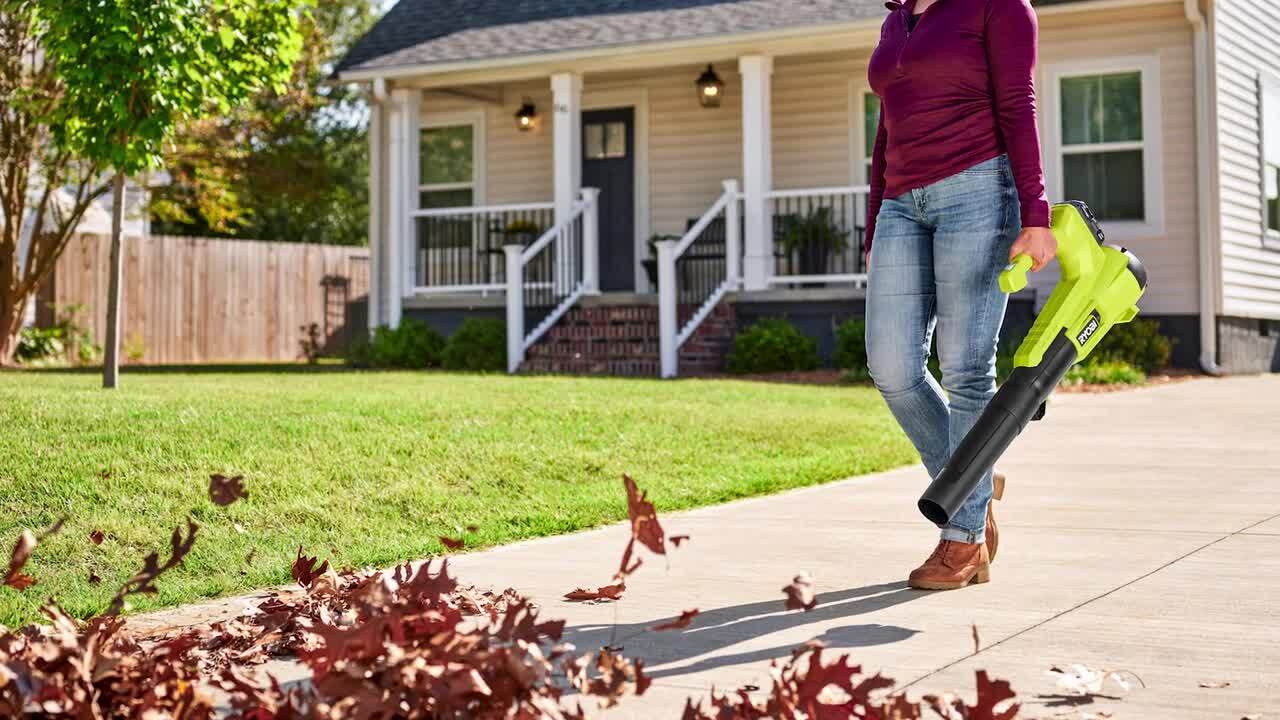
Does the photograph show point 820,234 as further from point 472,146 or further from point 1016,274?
point 1016,274

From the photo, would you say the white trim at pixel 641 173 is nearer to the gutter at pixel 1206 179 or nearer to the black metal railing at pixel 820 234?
the black metal railing at pixel 820 234

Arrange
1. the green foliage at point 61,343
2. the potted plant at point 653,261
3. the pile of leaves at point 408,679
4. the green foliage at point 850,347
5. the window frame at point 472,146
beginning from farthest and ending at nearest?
the green foliage at point 61,343, the window frame at point 472,146, the potted plant at point 653,261, the green foliage at point 850,347, the pile of leaves at point 408,679

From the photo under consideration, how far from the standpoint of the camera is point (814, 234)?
15.3 m

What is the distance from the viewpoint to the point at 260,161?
25047mm

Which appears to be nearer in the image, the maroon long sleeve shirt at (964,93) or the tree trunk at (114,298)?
the maroon long sleeve shirt at (964,93)

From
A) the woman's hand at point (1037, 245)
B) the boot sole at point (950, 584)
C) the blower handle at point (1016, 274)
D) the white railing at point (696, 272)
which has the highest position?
the white railing at point (696, 272)

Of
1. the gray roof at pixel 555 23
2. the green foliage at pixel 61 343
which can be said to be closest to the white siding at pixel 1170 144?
the gray roof at pixel 555 23

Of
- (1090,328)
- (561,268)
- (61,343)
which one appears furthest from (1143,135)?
(61,343)

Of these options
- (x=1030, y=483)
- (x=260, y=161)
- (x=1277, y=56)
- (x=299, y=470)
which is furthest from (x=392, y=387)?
(x=260, y=161)

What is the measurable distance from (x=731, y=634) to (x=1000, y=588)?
987 mm

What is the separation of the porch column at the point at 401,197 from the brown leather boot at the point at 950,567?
43.5ft

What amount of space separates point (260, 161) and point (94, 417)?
18.8m

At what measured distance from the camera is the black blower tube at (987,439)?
370cm

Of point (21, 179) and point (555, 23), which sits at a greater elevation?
point (555, 23)
